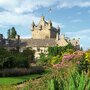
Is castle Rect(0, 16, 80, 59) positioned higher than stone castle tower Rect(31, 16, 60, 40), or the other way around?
stone castle tower Rect(31, 16, 60, 40)

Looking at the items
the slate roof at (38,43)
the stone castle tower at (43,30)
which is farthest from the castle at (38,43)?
the stone castle tower at (43,30)

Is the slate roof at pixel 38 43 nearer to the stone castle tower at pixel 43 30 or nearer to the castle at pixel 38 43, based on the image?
the castle at pixel 38 43

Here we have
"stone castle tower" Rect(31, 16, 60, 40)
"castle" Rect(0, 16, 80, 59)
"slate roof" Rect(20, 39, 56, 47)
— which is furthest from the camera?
"stone castle tower" Rect(31, 16, 60, 40)

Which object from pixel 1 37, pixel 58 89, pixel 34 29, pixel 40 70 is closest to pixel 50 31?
pixel 34 29

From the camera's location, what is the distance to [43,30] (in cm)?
5634

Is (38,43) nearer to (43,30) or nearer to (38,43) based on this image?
(38,43)

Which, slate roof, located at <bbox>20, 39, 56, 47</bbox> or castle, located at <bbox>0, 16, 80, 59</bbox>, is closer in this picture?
castle, located at <bbox>0, 16, 80, 59</bbox>

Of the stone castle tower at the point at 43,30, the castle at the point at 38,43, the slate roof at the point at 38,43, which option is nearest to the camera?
the castle at the point at 38,43

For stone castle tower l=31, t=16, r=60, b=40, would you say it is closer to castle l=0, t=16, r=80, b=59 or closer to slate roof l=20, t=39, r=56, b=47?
castle l=0, t=16, r=80, b=59

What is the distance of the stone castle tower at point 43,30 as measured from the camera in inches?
2141

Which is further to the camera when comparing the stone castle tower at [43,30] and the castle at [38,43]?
the stone castle tower at [43,30]

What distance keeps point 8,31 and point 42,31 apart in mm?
17425

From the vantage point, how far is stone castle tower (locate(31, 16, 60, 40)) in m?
54.4

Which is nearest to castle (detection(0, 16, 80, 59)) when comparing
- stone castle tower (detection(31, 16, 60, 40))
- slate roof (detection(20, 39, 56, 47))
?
slate roof (detection(20, 39, 56, 47))
